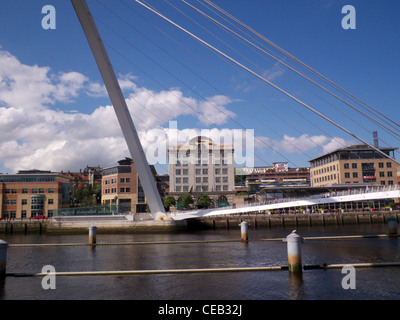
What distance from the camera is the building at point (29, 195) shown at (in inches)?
2302

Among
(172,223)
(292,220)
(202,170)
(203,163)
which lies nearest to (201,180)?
(202,170)

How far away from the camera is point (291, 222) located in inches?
1820

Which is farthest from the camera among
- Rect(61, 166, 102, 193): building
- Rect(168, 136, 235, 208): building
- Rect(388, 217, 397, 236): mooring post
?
Rect(61, 166, 102, 193): building

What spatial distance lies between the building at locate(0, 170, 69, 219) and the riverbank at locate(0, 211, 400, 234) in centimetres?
1369

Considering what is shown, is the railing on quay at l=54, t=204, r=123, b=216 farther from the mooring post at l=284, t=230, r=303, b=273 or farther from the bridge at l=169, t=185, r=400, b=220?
the mooring post at l=284, t=230, r=303, b=273

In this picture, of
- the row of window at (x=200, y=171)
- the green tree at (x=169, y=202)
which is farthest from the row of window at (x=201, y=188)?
the green tree at (x=169, y=202)

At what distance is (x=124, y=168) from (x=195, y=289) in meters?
54.6

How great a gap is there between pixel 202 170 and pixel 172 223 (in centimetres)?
3910

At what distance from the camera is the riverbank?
36438mm

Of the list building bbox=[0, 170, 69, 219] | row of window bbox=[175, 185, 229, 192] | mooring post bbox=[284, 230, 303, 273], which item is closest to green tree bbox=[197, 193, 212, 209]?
row of window bbox=[175, 185, 229, 192]

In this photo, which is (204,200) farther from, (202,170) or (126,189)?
(126,189)

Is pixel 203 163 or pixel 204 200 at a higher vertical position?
pixel 203 163

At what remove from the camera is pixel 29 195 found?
5922 cm
